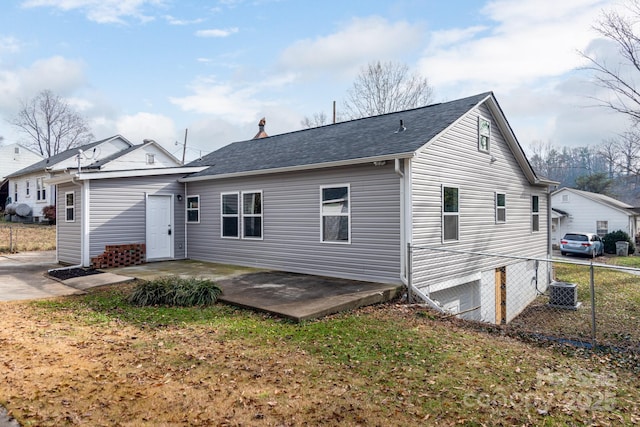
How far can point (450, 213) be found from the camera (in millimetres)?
9391

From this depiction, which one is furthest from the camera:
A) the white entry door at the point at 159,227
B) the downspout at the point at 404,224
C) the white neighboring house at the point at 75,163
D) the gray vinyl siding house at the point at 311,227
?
the white neighboring house at the point at 75,163

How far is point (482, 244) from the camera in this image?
10781mm

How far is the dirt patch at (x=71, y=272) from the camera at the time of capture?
9.60 metres

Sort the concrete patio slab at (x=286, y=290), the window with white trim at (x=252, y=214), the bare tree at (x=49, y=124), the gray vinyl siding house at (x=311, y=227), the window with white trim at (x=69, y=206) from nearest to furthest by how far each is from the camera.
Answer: the concrete patio slab at (x=286, y=290), the gray vinyl siding house at (x=311, y=227), the window with white trim at (x=252, y=214), the window with white trim at (x=69, y=206), the bare tree at (x=49, y=124)

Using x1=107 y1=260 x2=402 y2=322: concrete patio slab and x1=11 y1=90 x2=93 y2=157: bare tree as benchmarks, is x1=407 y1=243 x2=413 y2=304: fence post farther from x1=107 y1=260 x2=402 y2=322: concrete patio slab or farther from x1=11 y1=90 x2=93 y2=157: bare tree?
x1=11 y1=90 x2=93 y2=157: bare tree

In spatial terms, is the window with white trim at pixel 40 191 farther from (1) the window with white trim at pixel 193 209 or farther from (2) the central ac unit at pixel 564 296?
(2) the central ac unit at pixel 564 296

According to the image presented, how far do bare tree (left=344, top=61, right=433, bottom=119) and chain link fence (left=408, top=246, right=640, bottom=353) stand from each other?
15.7 m

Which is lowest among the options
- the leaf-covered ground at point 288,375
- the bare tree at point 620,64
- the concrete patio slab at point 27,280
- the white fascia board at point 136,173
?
the leaf-covered ground at point 288,375

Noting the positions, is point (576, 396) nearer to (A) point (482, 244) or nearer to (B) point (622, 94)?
(A) point (482, 244)

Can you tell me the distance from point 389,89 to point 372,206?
20945 mm

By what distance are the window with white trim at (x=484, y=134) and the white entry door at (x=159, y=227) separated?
31.2ft

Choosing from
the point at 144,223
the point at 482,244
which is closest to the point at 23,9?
the point at 144,223

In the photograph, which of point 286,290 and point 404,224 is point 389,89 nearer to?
point 404,224

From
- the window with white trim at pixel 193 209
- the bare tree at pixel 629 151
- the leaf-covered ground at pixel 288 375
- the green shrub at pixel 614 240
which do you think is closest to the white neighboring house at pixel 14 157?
the window with white trim at pixel 193 209
